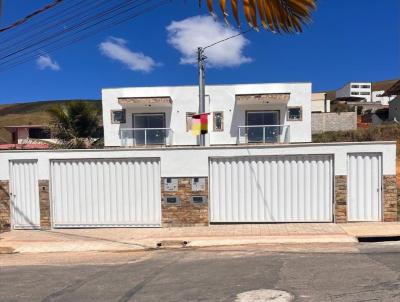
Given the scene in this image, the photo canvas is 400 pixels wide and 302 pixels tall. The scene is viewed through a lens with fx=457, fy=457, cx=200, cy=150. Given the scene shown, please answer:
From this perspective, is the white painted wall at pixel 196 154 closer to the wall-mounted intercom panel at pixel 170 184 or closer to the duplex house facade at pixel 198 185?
the duplex house facade at pixel 198 185

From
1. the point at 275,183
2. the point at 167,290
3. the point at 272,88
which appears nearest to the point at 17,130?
the point at 272,88

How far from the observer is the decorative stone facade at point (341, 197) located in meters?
12.6

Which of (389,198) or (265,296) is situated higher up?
(389,198)

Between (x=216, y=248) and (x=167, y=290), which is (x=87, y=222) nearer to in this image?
(x=216, y=248)

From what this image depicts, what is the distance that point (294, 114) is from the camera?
30.4 metres

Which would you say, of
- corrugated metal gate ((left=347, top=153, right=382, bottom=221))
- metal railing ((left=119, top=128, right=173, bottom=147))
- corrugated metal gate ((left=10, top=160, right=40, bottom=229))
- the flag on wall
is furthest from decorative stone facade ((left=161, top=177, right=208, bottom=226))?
metal railing ((left=119, top=128, right=173, bottom=147))

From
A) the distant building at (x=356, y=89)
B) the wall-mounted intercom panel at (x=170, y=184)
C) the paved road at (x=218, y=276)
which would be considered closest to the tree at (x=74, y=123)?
the wall-mounted intercom panel at (x=170, y=184)

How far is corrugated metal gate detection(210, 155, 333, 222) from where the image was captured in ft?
42.0

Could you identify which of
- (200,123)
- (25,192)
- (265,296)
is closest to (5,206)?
(25,192)

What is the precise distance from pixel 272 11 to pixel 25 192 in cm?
1237

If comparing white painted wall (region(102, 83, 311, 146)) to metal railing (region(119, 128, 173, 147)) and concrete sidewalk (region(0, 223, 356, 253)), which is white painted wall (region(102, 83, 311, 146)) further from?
concrete sidewalk (region(0, 223, 356, 253))

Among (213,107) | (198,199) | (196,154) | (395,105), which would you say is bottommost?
(198,199)

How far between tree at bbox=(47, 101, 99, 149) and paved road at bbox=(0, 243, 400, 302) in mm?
18944

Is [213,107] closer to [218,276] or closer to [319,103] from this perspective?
[319,103]
